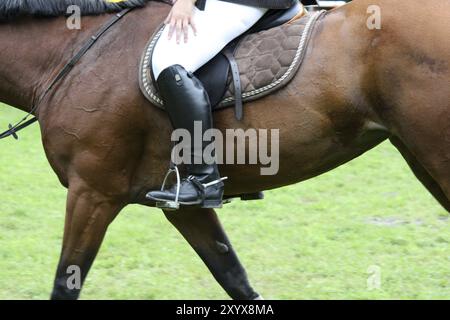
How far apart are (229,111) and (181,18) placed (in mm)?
550

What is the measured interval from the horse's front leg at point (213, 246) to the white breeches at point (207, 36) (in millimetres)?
995

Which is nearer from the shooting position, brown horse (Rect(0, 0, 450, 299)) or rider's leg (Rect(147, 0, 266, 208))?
brown horse (Rect(0, 0, 450, 299))

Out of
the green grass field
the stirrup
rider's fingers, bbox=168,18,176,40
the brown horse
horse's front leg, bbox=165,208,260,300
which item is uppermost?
rider's fingers, bbox=168,18,176,40

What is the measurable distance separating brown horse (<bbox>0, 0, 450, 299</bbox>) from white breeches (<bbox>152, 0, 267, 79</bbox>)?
0.69 ft

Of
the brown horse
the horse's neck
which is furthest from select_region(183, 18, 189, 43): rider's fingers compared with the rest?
the horse's neck

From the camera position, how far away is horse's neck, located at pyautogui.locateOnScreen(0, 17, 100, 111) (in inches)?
184

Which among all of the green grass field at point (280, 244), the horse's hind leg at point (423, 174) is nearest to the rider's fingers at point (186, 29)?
the horse's hind leg at point (423, 174)

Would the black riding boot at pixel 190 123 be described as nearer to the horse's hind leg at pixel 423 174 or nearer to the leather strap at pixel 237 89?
the leather strap at pixel 237 89

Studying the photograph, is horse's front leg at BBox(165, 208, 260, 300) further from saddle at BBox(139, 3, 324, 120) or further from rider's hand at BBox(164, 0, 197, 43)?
rider's hand at BBox(164, 0, 197, 43)

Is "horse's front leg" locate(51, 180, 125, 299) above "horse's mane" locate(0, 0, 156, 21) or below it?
below

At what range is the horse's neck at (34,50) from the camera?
4668 millimetres

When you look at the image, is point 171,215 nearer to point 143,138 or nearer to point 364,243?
point 143,138

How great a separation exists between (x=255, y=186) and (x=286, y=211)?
128 inches

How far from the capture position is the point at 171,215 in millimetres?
4965
